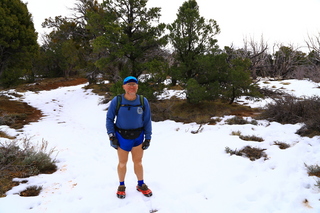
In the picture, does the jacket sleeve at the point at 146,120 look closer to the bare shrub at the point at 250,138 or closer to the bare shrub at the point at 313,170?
the bare shrub at the point at 313,170

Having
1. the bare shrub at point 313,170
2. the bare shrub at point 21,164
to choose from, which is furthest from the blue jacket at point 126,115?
the bare shrub at point 313,170

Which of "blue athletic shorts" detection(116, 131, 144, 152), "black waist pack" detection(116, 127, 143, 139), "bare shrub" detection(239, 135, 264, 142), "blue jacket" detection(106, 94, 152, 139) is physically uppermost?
"blue jacket" detection(106, 94, 152, 139)

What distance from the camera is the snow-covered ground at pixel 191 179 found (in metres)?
3.00

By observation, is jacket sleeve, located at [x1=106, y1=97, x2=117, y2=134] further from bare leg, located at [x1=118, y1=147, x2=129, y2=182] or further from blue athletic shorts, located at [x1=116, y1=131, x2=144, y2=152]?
bare leg, located at [x1=118, y1=147, x2=129, y2=182]

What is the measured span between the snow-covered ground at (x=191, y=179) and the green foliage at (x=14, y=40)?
8.24 meters

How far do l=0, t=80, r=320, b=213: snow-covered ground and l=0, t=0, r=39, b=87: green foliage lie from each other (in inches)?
324

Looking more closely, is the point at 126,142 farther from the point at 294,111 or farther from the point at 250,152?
the point at 294,111

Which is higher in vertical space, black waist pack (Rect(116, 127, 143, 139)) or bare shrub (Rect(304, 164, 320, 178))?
black waist pack (Rect(116, 127, 143, 139))

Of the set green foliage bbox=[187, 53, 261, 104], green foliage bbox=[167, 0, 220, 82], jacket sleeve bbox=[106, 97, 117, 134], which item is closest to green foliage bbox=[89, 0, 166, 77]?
green foliage bbox=[167, 0, 220, 82]

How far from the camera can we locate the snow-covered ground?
9.85 feet

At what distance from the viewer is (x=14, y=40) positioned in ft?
38.5

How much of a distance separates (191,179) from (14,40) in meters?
13.6

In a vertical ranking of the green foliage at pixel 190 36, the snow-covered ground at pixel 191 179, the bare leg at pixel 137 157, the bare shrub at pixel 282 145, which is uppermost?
the green foliage at pixel 190 36

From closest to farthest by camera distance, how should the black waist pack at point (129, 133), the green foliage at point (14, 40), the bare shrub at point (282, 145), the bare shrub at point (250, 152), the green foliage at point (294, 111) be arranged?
the black waist pack at point (129, 133)
the bare shrub at point (250, 152)
the bare shrub at point (282, 145)
the green foliage at point (294, 111)
the green foliage at point (14, 40)
